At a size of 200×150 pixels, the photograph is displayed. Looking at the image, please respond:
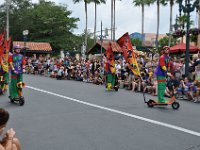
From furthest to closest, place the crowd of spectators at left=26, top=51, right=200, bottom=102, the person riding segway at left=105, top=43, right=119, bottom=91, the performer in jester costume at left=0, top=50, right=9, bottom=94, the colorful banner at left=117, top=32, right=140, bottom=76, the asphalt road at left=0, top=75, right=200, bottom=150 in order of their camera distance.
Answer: the person riding segway at left=105, top=43, right=119, bottom=91 → the crowd of spectators at left=26, top=51, right=200, bottom=102 → the performer in jester costume at left=0, top=50, right=9, bottom=94 → the colorful banner at left=117, top=32, right=140, bottom=76 → the asphalt road at left=0, top=75, right=200, bottom=150

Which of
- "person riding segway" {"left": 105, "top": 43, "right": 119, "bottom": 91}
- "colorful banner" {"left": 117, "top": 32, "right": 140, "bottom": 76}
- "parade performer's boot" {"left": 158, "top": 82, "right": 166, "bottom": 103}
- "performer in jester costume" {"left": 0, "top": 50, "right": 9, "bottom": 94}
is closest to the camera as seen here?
"parade performer's boot" {"left": 158, "top": 82, "right": 166, "bottom": 103}

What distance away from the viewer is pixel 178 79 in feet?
52.9

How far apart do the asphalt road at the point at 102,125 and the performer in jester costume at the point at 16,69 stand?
0.50 metres

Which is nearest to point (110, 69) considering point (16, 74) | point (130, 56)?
point (130, 56)

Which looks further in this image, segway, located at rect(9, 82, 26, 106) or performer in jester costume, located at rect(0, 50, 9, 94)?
performer in jester costume, located at rect(0, 50, 9, 94)

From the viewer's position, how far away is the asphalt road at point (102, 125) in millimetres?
7016

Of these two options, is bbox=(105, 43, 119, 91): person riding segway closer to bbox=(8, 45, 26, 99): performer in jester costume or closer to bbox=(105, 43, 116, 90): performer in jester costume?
bbox=(105, 43, 116, 90): performer in jester costume

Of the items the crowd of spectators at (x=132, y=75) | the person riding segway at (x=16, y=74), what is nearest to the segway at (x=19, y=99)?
the person riding segway at (x=16, y=74)

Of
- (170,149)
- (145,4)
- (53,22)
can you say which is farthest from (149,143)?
(53,22)

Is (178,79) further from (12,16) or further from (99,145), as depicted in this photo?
(12,16)

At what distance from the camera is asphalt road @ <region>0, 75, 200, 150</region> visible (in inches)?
276

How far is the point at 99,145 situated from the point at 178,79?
9941 millimetres

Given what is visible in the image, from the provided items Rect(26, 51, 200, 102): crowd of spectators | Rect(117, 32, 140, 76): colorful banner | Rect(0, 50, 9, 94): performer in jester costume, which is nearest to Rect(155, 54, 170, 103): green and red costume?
Rect(26, 51, 200, 102): crowd of spectators

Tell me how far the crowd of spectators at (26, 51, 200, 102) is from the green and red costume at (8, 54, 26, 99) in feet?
17.2
